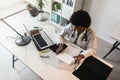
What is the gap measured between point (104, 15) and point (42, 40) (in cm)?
153

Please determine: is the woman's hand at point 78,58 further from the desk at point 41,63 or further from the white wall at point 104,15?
the white wall at point 104,15

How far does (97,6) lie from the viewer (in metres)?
2.89

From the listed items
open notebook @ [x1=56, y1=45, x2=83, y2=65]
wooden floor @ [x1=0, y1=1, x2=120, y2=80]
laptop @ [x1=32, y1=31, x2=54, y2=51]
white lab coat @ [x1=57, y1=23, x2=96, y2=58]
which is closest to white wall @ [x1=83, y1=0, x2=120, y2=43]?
wooden floor @ [x1=0, y1=1, x2=120, y2=80]

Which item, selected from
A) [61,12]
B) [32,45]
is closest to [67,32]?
[32,45]

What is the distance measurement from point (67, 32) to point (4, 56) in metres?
1.37

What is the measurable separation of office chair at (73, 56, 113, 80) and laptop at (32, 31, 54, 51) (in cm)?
51

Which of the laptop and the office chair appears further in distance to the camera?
the laptop

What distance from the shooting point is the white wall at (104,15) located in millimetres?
2712

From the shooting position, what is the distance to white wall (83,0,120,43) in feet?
8.90

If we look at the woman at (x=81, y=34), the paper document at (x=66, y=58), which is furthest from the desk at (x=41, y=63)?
the woman at (x=81, y=34)

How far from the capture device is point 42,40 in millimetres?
1955

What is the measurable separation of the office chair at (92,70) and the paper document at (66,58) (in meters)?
0.13

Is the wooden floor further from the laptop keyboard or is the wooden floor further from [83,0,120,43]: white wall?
the laptop keyboard

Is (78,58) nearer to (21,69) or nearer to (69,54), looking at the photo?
(69,54)
